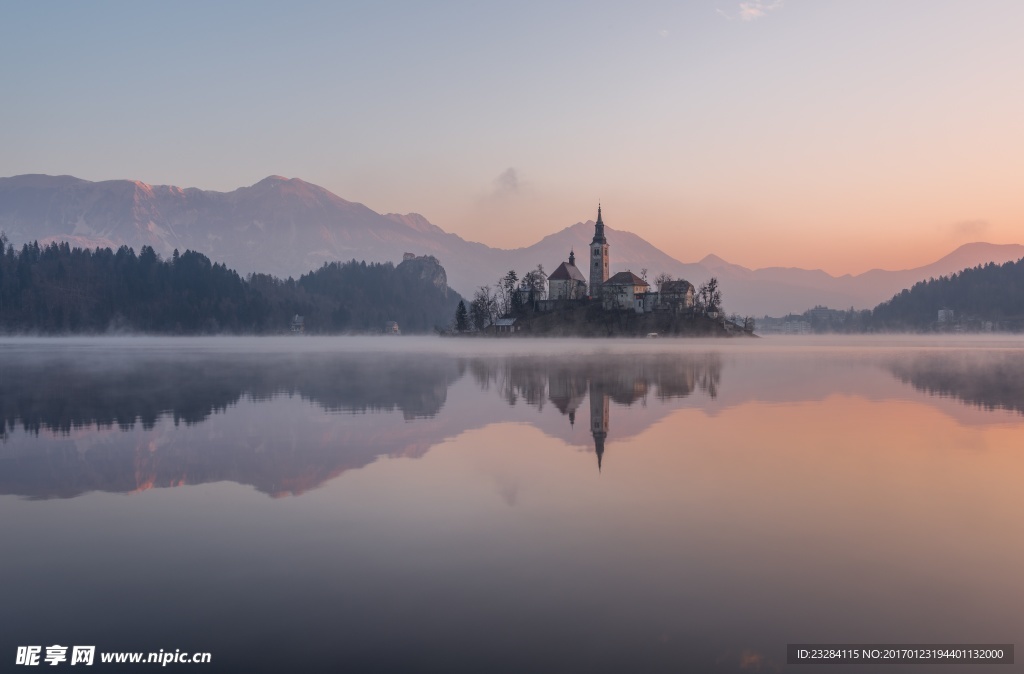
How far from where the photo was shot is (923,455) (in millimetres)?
22766

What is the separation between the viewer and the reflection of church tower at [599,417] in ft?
80.0

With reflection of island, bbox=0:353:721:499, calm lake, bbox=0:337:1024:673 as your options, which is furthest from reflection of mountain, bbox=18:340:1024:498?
calm lake, bbox=0:337:1024:673

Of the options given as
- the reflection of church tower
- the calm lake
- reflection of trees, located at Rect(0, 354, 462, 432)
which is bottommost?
the calm lake

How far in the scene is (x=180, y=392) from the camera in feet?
140

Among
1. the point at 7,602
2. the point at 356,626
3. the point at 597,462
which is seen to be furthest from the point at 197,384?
the point at 356,626

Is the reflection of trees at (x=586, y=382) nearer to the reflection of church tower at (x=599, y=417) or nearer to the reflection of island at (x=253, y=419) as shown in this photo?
the reflection of island at (x=253, y=419)

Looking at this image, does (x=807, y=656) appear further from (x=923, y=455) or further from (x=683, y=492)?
(x=923, y=455)

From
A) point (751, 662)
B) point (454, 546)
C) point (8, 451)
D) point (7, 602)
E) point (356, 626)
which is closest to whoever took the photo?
point (751, 662)

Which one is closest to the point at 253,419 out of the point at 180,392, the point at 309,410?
the point at 309,410

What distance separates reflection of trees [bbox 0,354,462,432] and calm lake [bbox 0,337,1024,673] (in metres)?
1.28

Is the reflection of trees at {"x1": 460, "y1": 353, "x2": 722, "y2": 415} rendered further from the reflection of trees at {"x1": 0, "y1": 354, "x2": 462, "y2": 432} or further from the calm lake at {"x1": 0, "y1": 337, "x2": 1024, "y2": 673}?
the calm lake at {"x1": 0, "y1": 337, "x2": 1024, "y2": 673}

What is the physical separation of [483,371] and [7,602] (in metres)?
55.8

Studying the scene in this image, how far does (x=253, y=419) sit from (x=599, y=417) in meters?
15.8

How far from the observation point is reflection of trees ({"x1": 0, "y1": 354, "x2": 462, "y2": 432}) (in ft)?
105
